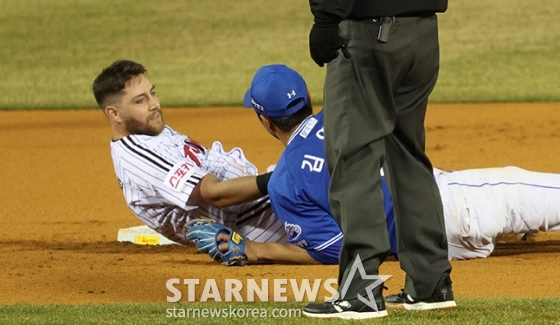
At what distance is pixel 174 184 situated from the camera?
5.14m

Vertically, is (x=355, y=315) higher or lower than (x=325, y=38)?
lower

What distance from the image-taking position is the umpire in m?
3.47

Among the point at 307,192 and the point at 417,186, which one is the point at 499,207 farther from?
the point at 417,186

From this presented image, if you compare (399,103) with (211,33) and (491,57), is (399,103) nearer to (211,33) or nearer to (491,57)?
(491,57)

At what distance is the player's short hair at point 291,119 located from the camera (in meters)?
4.94

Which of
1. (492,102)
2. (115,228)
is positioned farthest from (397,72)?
(492,102)

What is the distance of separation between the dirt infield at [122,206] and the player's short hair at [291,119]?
651 millimetres

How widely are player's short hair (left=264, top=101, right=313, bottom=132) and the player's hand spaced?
A: 1.48 meters

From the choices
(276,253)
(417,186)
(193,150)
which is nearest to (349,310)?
(417,186)

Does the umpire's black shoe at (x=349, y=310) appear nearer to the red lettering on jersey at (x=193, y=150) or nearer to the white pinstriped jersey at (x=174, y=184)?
the white pinstriped jersey at (x=174, y=184)

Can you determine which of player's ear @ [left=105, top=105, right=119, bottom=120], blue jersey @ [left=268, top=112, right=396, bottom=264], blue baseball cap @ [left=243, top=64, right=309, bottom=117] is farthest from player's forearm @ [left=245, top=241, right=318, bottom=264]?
player's ear @ [left=105, top=105, right=119, bottom=120]

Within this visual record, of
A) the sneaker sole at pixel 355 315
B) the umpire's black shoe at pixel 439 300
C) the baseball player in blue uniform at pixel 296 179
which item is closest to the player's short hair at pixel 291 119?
the baseball player in blue uniform at pixel 296 179

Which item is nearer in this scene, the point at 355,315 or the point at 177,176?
the point at 355,315

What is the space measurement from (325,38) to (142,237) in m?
3.19
